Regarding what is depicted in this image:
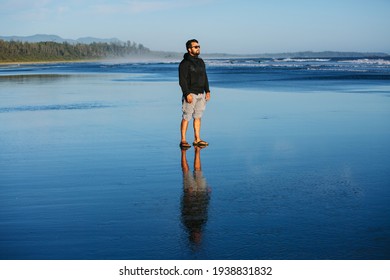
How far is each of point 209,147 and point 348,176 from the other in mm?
2768

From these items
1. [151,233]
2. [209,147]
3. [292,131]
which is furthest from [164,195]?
[292,131]

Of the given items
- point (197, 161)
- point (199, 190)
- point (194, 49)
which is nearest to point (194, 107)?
point (194, 49)

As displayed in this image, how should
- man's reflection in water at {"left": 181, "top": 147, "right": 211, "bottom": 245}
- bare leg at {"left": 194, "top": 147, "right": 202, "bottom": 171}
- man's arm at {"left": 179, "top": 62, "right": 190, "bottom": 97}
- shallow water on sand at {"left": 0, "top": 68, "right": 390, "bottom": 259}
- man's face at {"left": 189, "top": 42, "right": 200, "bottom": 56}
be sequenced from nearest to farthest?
shallow water on sand at {"left": 0, "top": 68, "right": 390, "bottom": 259}
man's reflection in water at {"left": 181, "top": 147, "right": 211, "bottom": 245}
bare leg at {"left": 194, "top": 147, "right": 202, "bottom": 171}
man's face at {"left": 189, "top": 42, "right": 200, "bottom": 56}
man's arm at {"left": 179, "top": 62, "right": 190, "bottom": 97}

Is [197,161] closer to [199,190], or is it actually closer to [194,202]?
[199,190]

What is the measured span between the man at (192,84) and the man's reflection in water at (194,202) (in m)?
1.88

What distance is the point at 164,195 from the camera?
5.81 metres

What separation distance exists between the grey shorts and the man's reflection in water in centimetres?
193

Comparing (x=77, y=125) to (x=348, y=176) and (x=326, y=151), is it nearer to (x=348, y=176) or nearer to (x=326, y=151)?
(x=326, y=151)

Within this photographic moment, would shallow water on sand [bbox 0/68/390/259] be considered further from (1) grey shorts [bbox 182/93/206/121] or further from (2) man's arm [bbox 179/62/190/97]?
(2) man's arm [bbox 179/62/190/97]

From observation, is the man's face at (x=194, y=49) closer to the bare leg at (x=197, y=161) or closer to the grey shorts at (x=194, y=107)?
the grey shorts at (x=194, y=107)

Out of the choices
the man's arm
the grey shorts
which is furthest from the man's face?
the grey shorts

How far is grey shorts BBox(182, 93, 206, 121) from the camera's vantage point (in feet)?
30.9

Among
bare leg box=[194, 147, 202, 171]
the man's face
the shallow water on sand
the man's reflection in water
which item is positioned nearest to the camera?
the shallow water on sand

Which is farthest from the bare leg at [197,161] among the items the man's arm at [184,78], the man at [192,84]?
the man's arm at [184,78]
